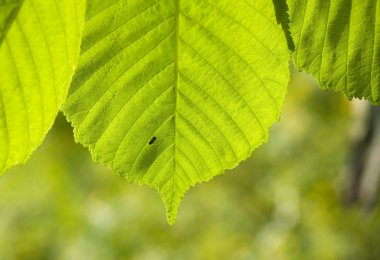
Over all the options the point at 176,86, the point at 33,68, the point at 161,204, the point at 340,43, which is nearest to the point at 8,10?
the point at 33,68

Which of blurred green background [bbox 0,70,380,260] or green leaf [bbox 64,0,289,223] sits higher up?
green leaf [bbox 64,0,289,223]

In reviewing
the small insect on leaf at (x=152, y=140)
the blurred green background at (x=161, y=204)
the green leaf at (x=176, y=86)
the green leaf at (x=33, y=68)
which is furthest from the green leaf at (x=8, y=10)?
the blurred green background at (x=161, y=204)

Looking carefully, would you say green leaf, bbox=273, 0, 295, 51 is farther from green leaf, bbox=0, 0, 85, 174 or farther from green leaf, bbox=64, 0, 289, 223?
green leaf, bbox=0, 0, 85, 174

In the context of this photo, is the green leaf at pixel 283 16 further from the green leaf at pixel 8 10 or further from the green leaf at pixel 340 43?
the green leaf at pixel 8 10

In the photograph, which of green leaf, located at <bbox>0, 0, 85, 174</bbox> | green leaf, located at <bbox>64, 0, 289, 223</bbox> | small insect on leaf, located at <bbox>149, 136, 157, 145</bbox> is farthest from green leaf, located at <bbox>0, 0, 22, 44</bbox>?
small insect on leaf, located at <bbox>149, 136, 157, 145</bbox>

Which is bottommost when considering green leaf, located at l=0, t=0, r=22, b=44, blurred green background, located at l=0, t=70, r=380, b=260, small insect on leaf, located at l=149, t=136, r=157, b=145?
blurred green background, located at l=0, t=70, r=380, b=260

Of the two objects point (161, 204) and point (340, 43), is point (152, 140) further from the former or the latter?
point (161, 204)
